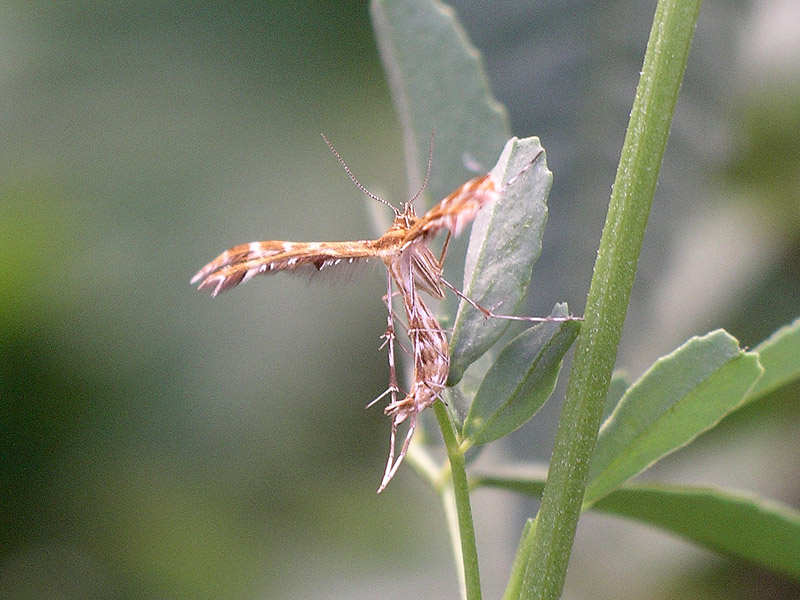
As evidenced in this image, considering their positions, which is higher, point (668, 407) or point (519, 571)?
point (668, 407)

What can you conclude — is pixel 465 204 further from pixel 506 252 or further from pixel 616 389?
pixel 616 389

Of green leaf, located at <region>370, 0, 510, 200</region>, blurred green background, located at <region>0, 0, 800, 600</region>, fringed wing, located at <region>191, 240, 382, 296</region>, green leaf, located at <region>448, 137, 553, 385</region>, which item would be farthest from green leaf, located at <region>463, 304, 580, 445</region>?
blurred green background, located at <region>0, 0, 800, 600</region>

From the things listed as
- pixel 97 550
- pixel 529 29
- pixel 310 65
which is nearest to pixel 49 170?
pixel 310 65

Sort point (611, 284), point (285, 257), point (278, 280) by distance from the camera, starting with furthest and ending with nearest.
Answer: point (278, 280)
point (285, 257)
point (611, 284)

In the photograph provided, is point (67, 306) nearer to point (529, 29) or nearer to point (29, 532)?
point (29, 532)

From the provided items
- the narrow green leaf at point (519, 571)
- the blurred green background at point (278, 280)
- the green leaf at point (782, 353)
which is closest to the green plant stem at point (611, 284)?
the narrow green leaf at point (519, 571)

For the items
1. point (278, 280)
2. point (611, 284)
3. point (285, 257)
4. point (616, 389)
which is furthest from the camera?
point (278, 280)

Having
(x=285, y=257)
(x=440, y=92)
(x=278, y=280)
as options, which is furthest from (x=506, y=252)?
(x=278, y=280)
